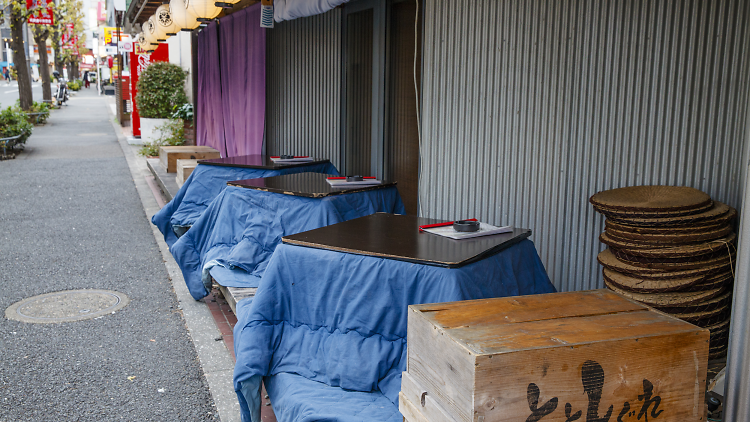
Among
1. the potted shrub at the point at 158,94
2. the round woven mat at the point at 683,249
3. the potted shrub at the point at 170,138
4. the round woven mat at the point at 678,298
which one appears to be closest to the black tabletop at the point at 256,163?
the round woven mat at the point at 683,249

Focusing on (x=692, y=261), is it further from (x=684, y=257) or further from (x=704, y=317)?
(x=704, y=317)

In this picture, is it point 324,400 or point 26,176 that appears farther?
point 26,176

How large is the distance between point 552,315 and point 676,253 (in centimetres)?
128

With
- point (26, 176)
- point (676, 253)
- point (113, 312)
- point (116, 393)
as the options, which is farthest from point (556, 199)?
point (26, 176)

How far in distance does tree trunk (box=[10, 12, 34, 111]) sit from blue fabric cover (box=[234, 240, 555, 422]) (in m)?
20.8

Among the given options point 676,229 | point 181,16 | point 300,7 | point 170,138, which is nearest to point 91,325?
point 300,7

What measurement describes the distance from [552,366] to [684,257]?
1688mm

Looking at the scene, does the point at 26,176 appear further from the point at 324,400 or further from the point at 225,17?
the point at 324,400

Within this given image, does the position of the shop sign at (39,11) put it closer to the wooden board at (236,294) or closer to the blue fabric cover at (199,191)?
the blue fabric cover at (199,191)

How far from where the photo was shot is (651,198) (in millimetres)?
3418

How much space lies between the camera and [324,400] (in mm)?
2783

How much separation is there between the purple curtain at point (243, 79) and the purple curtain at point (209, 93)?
17.0 inches

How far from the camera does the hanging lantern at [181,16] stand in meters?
8.19

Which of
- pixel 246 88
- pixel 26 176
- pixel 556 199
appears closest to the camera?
pixel 556 199
